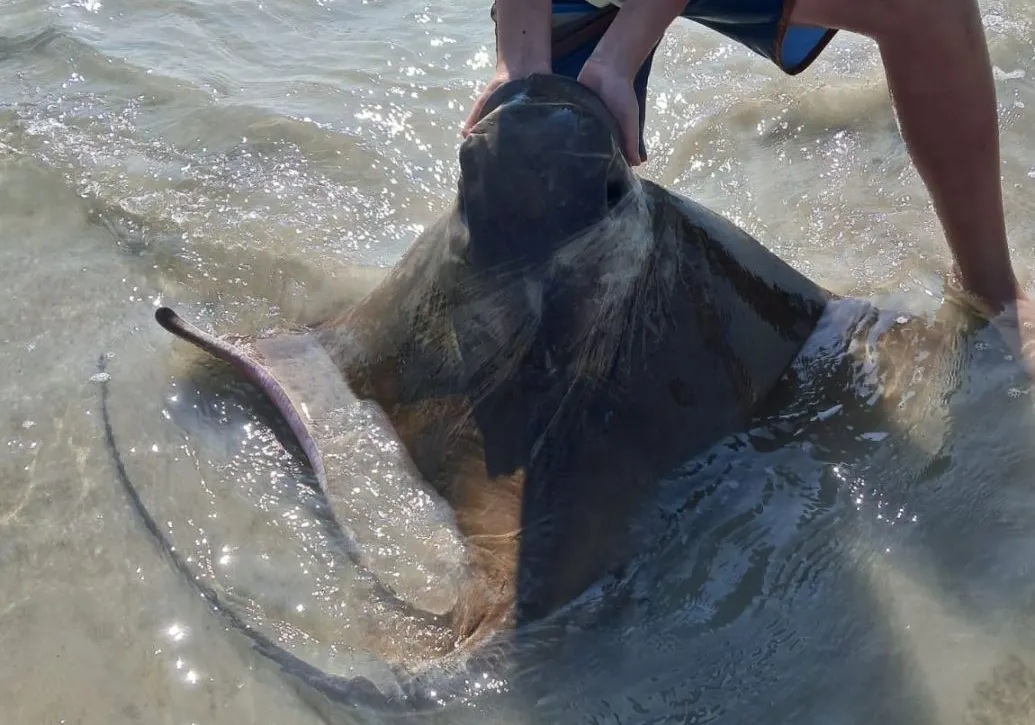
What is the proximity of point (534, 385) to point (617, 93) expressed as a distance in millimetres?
767

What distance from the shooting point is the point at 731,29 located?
3.21 meters

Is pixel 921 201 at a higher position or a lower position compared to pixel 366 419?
higher

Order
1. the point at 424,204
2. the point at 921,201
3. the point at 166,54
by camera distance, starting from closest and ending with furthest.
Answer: the point at 921,201 → the point at 424,204 → the point at 166,54

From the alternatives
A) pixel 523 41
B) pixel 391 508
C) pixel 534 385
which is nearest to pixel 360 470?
pixel 391 508

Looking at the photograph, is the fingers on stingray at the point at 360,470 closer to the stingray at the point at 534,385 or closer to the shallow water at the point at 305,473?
the stingray at the point at 534,385

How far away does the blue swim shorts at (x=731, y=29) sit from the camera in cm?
301

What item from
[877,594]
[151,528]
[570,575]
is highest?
[877,594]

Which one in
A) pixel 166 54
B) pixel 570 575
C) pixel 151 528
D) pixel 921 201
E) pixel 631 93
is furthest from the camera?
pixel 166 54

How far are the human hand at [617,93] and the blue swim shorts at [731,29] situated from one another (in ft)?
1.77

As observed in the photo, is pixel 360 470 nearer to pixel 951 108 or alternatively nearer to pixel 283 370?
pixel 283 370

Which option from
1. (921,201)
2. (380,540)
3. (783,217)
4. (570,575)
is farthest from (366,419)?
(921,201)

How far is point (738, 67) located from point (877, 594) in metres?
3.34

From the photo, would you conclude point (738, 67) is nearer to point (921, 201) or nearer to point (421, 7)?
point (921, 201)

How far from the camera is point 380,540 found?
2566 mm
